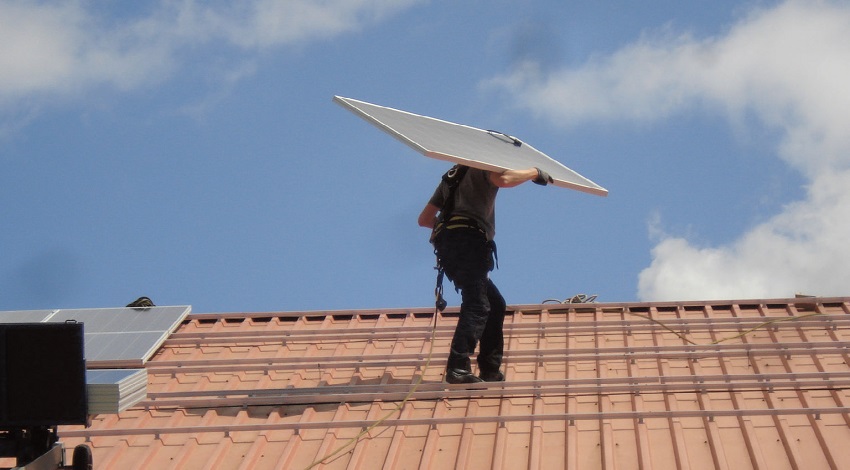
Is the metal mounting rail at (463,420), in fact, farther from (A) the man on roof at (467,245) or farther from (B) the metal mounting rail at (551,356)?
(B) the metal mounting rail at (551,356)

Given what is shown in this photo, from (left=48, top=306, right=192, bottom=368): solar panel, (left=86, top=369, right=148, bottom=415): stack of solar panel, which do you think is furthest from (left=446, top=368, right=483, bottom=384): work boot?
(left=48, top=306, right=192, bottom=368): solar panel

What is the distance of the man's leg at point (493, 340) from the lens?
25.4ft

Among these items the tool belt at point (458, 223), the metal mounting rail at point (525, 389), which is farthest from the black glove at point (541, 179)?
the metal mounting rail at point (525, 389)

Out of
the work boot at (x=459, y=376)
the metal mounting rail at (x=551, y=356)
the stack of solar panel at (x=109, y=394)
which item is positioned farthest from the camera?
the metal mounting rail at (x=551, y=356)

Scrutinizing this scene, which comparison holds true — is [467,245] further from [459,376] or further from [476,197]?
[459,376]

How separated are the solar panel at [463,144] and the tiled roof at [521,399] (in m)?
1.49

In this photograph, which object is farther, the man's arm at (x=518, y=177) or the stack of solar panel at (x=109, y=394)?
the man's arm at (x=518, y=177)

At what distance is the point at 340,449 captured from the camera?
674 centimetres

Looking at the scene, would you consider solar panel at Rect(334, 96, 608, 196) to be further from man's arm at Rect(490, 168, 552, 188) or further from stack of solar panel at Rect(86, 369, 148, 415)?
stack of solar panel at Rect(86, 369, 148, 415)

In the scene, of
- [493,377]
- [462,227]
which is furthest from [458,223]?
[493,377]

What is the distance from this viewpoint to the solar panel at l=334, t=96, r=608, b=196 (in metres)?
6.85

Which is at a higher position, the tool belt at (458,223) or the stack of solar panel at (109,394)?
the tool belt at (458,223)

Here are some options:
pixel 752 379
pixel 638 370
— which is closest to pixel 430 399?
pixel 638 370

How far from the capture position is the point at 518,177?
23.2ft
